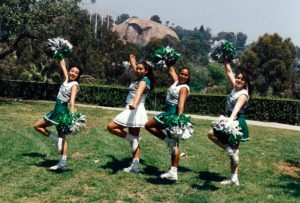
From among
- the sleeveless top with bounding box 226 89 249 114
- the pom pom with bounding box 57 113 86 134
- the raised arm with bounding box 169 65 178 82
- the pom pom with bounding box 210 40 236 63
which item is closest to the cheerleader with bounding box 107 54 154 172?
the raised arm with bounding box 169 65 178 82

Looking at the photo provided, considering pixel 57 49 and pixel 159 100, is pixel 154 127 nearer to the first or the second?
pixel 57 49

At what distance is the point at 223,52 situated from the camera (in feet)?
28.6

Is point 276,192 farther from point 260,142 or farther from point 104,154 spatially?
point 260,142

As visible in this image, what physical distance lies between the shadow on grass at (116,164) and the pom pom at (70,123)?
1.23m

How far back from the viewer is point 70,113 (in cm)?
855

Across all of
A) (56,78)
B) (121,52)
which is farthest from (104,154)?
(121,52)

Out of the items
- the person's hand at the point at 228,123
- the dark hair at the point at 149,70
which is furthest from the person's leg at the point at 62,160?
the person's hand at the point at 228,123

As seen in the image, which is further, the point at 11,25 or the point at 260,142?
the point at 11,25

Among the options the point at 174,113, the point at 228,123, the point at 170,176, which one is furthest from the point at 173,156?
the point at 228,123

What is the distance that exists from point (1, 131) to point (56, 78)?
25618 millimetres

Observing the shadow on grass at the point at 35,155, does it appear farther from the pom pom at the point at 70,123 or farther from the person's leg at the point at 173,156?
the person's leg at the point at 173,156

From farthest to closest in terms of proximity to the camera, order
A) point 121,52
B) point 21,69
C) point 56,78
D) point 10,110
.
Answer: point 121,52
point 21,69
point 56,78
point 10,110

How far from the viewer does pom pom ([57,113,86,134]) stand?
841 cm

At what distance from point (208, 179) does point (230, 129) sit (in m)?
1.79
